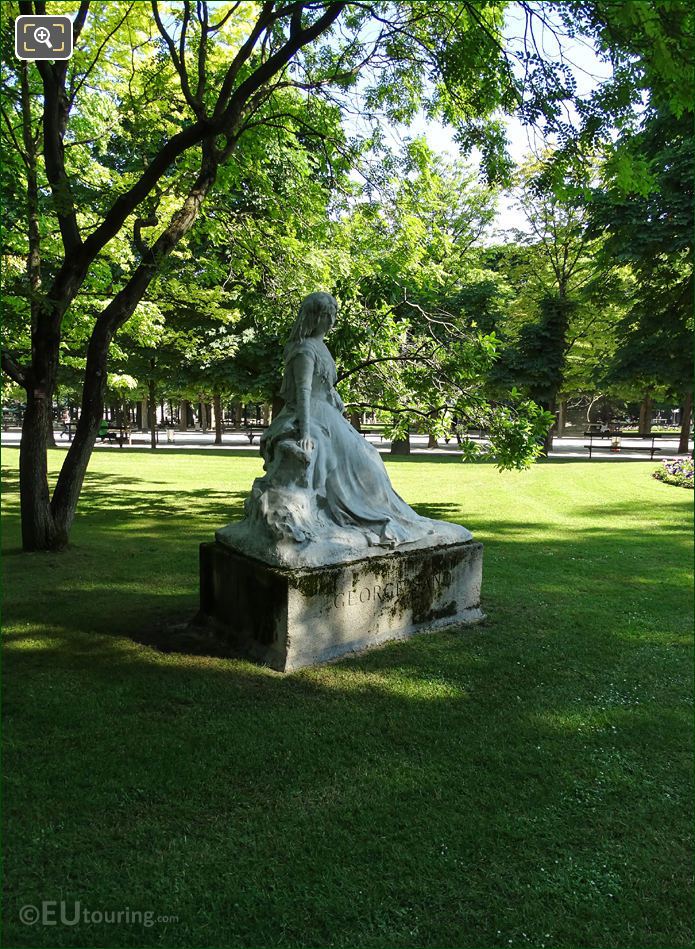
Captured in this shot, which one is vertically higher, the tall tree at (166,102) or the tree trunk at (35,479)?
the tall tree at (166,102)

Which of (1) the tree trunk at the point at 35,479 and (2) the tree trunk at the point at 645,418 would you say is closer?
(1) the tree trunk at the point at 35,479

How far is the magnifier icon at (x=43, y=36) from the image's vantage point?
23.0 ft

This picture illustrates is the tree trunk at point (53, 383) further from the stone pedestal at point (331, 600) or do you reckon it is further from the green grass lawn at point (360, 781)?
the stone pedestal at point (331, 600)

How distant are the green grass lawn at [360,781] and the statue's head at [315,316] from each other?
3.03 metres

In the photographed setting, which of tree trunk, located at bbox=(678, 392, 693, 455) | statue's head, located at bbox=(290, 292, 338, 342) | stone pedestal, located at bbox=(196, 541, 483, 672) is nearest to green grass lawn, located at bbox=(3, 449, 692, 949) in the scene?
stone pedestal, located at bbox=(196, 541, 483, 672)

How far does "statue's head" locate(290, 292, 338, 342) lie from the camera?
5922 mm

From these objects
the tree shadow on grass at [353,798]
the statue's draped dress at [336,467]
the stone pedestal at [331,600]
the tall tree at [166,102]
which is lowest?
the tree shadow on grass at [353,798]

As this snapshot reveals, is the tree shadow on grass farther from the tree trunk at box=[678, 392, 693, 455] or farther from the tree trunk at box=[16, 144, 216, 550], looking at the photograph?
the tree trunk at box=[678, 392, 693, 455]

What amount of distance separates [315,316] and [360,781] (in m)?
4.02

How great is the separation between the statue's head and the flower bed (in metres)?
13.4

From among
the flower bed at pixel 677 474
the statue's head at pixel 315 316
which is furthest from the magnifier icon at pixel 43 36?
the flower bed at pixel 677 474

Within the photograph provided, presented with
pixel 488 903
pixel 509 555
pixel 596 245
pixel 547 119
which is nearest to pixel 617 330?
pixel 596 245

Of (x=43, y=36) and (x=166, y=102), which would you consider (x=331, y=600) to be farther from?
(x=166, y=102)

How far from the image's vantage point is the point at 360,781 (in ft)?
12.0
